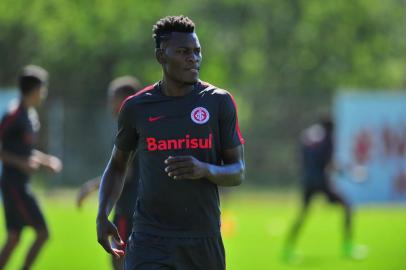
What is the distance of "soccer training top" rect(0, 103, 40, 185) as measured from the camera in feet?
35.1

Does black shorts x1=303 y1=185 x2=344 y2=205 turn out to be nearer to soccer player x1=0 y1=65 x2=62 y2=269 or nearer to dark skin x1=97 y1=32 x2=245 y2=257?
A: soccer player x1=0 y1=65 x2=62 y2=269

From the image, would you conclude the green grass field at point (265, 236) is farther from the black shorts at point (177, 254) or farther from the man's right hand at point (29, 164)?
the black shorts at point (177, 254)

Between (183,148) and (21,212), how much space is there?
204 inches

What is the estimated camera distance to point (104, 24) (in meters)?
39.6

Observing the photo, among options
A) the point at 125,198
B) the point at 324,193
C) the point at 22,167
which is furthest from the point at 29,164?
the point at 324,193

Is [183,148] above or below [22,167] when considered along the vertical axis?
above

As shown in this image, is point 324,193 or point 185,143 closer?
point 185,143

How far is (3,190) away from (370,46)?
1379 inches

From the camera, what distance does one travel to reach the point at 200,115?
19.4 feet

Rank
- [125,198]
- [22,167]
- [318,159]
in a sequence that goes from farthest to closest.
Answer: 1. [318,159]
2. [22,167]
3. [125,198]

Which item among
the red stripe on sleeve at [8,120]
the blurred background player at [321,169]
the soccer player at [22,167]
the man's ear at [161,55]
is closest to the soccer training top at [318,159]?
the blurred background player at [321,169]

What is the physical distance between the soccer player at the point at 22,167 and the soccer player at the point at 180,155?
469cm

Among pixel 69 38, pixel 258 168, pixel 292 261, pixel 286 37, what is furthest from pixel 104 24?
pixel 292 261

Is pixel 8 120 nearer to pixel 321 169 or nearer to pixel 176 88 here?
pixel 176 88
